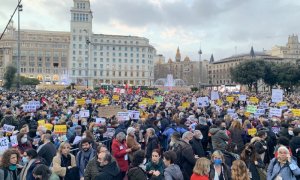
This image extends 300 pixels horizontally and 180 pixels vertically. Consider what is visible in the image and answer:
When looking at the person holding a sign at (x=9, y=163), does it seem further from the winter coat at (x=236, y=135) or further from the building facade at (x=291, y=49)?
the building facade at (x=291, y=49)

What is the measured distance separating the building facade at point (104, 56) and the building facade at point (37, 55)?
10957 millimetres

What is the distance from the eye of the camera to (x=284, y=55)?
144 meters

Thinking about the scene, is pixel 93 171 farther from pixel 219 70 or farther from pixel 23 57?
pixel 219 70

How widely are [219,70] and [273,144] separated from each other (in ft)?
475

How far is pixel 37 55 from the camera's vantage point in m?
132

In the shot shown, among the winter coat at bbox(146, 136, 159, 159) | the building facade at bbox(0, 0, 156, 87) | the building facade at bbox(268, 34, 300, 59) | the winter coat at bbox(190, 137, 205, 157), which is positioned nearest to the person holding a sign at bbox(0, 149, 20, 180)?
the winter coat at bbox(146, 136, 159, 159)

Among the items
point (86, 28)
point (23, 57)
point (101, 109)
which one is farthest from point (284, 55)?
point (101, 109)

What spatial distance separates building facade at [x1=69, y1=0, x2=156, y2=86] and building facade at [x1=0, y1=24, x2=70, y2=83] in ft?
35.9

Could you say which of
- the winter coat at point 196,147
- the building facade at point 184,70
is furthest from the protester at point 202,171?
the building facade at point 184,70

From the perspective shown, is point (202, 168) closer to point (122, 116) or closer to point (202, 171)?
point (202, 171)

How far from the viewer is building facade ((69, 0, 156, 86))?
396 feet

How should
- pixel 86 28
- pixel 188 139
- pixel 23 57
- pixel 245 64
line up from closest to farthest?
pixel 188 139, pixel 245 64, pixel 86 28, pixel 23 57

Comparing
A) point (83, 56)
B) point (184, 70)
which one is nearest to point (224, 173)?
point (83, 56)

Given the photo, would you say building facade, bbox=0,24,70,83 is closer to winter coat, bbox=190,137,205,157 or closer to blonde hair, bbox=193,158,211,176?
winter coat, bbox=190,137,205,157
